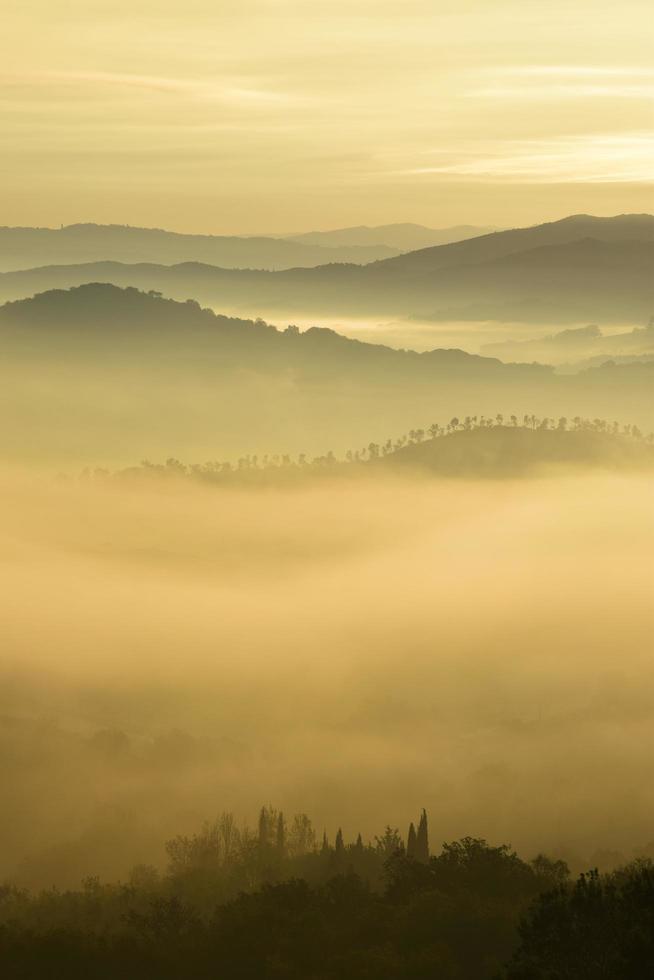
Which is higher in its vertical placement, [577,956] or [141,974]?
[577,956]

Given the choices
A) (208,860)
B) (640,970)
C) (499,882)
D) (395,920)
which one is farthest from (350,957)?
(208,860)

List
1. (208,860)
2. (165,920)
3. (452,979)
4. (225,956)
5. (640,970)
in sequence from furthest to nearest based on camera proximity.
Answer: (208,860), (165,920), (225,956), (452,979), (640,970)

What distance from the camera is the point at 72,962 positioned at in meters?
99.7

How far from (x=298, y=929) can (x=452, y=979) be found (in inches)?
578

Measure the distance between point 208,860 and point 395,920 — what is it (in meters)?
82.6

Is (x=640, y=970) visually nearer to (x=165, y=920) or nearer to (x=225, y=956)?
(x=225, y=956)

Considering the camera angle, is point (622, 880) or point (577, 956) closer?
point (577, 956)

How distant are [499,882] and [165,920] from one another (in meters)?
25.7

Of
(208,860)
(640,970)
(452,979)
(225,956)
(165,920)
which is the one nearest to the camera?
(640,970)

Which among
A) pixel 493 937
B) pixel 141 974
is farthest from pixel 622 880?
pixel 141 974

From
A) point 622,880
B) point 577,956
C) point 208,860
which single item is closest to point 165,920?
point 622,880

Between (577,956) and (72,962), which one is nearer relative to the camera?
(577,956)

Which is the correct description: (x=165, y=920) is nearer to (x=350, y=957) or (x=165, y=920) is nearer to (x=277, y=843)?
(x=350, y=957)

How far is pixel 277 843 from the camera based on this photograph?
607ft
